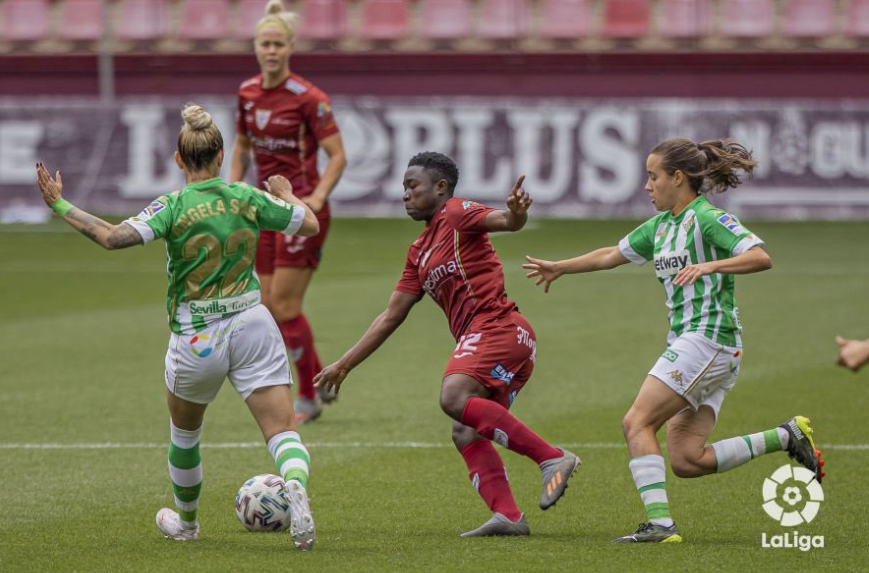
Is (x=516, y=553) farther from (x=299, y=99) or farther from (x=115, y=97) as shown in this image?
(x=115, y=97)

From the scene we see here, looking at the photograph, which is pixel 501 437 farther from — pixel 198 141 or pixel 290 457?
pixel 198 141

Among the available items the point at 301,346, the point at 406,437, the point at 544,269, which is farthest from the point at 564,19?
the point at 544,269

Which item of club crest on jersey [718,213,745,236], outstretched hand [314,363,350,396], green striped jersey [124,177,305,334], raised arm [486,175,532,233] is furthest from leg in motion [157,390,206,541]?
club crest on jersey [718,213,745,236]

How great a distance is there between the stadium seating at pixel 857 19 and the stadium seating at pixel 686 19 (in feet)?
8.52

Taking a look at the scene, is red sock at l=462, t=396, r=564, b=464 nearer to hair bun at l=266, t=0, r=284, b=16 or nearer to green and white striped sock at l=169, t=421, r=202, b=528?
green and white striped sock at l=169, t=421, r=202, b=528

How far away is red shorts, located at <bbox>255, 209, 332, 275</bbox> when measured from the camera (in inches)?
364

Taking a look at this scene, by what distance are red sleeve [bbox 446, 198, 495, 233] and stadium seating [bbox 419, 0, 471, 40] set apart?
22.2 metres

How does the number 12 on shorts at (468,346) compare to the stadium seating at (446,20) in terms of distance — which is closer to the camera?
the number 12 on shorts at (468,346)

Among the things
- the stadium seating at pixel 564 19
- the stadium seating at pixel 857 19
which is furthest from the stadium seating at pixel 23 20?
the stadium seating at pixel 857 19

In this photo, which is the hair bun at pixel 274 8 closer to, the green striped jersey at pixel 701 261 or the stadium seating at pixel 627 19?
the green striped jersey at pixel 701 261

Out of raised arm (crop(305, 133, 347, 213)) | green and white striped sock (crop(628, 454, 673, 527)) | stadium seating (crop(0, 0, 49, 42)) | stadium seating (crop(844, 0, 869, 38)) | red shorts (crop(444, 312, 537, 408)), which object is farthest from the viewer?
stadium seating (crop(0, 0, 49, 42))

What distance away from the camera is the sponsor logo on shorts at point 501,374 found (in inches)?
234

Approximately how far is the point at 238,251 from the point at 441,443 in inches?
115

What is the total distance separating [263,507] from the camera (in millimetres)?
5984
